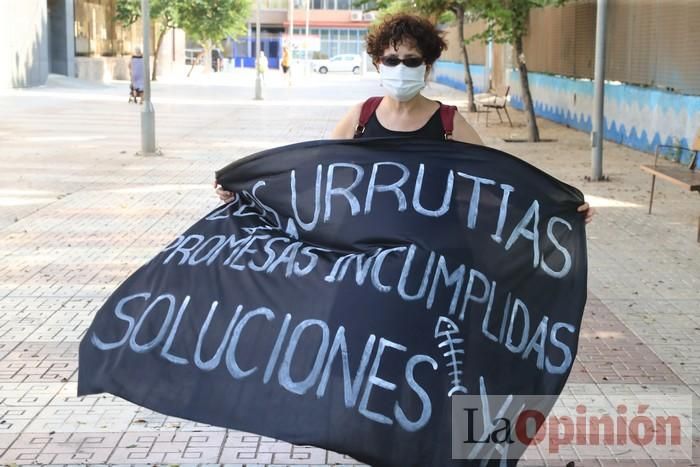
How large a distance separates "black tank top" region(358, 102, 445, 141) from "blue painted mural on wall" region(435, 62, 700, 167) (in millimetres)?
11971

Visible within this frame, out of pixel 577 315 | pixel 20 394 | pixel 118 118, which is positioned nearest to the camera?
pixel 577 315

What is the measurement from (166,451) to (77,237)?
5.48 metres

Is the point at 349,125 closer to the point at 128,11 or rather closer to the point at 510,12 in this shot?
the point at 510,12

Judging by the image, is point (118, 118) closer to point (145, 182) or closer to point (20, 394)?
point (145, 182)

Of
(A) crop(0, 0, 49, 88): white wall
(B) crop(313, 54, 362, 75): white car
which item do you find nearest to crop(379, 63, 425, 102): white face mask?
(A) crop(0, 0, 49, 88): white wall

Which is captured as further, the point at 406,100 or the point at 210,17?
the point at 210,17

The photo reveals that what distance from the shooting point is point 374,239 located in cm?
390

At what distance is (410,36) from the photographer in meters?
4.37

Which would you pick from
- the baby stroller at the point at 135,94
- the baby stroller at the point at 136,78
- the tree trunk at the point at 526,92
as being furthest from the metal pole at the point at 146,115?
the baby stroller at the point at 135,94

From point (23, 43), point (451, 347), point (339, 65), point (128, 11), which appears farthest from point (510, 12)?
point (339, 65)

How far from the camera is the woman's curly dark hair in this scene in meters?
4.36

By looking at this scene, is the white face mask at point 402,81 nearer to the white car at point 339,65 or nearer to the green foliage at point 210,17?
the green foliage at point 210,17

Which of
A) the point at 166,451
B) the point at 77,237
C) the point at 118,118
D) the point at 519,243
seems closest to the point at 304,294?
the point at 519,243

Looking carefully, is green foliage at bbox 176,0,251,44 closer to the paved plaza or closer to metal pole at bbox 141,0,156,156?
the paved plaza
